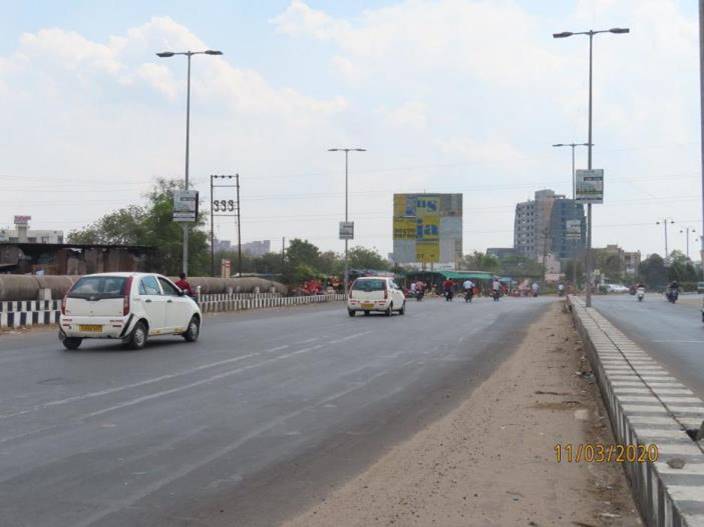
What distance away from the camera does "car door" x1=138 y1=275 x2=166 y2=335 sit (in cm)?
1666

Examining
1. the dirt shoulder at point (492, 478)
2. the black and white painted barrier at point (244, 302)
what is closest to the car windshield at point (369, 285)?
the black and white painted barrier at point (244, 302)

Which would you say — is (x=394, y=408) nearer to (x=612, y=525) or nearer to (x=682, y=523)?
(x=612, y=525)

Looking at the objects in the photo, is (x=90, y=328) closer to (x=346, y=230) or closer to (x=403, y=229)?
(x=346, y=230)

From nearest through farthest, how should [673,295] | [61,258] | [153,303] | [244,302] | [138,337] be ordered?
[138,337], [153,303], [244,302], [61,258], [673,295]

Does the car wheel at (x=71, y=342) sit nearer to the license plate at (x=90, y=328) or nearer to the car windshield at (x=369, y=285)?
the license plate at (x=90, y=328)

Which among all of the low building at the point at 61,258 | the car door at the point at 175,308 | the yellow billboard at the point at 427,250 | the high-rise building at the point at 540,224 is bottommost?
the car door at the point at 175,308

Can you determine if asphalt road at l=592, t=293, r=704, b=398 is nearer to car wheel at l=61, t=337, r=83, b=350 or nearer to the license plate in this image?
the license plate

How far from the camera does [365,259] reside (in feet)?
437

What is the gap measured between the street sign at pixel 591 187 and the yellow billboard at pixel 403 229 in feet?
128

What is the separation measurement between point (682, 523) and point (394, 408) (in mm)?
6099

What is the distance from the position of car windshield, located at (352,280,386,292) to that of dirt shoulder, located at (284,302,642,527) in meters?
21.4

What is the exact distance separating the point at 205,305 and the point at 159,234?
31.6 m

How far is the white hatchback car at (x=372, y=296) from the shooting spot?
104ft

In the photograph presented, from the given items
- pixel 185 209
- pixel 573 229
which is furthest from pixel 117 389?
pixel 573 229
